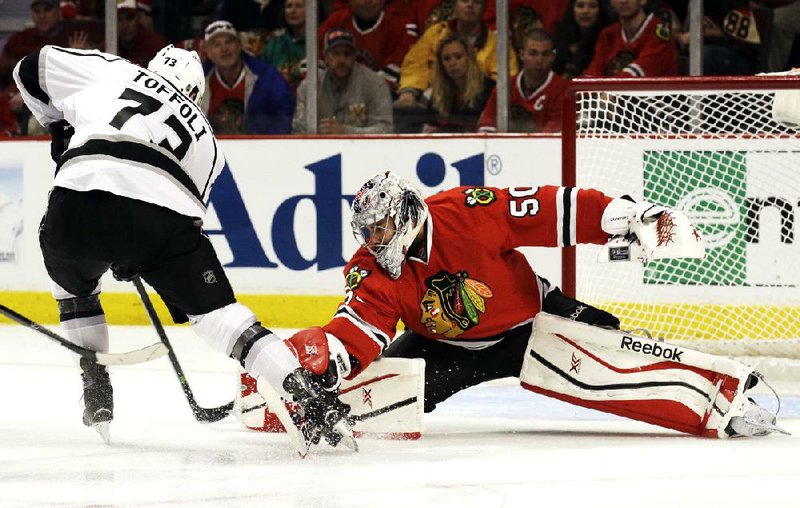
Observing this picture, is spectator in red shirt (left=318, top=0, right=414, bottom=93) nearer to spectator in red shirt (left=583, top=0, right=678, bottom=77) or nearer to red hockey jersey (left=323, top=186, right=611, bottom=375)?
spectator in red shirt (left=583, top=0, right=678, bottom=77)

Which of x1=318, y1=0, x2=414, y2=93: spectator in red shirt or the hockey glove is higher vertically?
x1=318, y1=0, x2=414, y2=93: spectator in red shirt

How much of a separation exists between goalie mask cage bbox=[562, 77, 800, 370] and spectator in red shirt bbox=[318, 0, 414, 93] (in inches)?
53.2

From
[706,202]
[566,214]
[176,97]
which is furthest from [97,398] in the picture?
[706,202]

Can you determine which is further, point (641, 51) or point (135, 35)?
point (135, 35)

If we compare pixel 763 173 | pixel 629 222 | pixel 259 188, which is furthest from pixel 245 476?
pixel 259 188

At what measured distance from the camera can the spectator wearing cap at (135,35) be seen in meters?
6.46

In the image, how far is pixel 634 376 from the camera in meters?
3.56

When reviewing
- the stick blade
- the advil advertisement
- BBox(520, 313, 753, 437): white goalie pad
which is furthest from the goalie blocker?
the advil advertisement

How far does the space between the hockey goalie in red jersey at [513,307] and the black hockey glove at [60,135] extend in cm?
73

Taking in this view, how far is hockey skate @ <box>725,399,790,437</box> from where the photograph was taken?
3492 mm

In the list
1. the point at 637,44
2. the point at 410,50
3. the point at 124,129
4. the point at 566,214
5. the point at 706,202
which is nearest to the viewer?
the point at 124,129

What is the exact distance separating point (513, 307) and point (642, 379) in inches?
13.8

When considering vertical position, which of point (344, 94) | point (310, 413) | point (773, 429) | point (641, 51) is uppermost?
point (641, 51)

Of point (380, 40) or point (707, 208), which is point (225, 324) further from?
point (380, 40)
